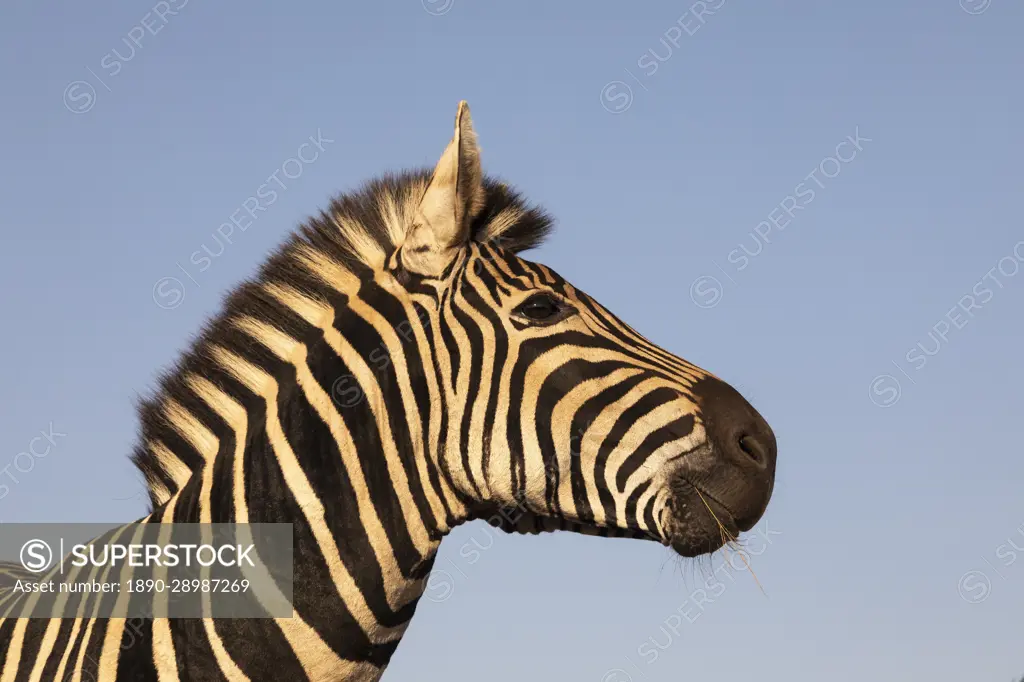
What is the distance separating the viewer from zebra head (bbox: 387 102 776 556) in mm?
5410

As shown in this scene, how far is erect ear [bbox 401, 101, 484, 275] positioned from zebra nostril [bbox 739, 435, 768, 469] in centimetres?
202

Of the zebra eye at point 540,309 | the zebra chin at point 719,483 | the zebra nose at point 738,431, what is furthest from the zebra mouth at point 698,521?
the zebra eye at point 540,309

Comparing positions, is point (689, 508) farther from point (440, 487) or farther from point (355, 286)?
point (355, 286)

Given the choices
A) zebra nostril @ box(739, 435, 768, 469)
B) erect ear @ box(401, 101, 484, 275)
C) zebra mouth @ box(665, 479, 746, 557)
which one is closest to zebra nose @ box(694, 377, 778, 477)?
zebra nostril @ box(739, 435, 768, 469)

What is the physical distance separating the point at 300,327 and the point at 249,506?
1149 millimetres

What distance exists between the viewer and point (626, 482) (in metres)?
5.46

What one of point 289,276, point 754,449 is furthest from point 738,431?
point 289,276

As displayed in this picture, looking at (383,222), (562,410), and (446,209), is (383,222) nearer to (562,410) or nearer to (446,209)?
(446,209)

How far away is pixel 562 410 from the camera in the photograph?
18.3 feet

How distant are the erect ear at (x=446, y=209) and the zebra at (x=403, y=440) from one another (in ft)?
0.04

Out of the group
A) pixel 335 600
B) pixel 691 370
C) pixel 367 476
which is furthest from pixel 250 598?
pixel 691 370

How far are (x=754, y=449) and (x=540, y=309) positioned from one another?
4.73 feet

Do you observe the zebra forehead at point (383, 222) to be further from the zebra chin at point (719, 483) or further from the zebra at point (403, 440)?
the zebra chin at point (719, 483)

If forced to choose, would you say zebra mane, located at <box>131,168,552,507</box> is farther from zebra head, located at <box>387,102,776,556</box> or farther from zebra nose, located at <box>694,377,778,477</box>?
zebra nose, located at <box>694,377,778,477</box>
